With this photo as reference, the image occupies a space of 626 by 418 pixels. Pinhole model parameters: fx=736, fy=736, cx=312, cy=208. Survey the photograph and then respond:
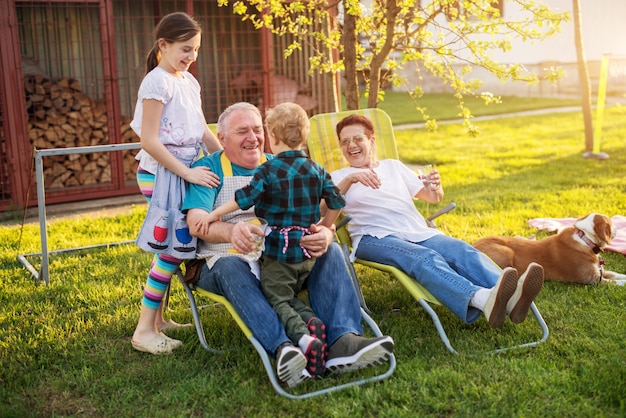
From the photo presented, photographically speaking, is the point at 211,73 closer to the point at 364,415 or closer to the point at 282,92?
the point at 282,92

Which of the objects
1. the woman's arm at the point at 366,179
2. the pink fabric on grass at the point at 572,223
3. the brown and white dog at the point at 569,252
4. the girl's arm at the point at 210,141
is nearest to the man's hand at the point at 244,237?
the girl's arm at the point at 210,141

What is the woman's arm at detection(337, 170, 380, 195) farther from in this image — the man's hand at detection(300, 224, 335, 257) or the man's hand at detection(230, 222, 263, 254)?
the man's hand at detection(230, 222, 263, 254)

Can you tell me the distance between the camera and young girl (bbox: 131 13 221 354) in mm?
3525

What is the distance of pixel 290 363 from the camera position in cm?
305

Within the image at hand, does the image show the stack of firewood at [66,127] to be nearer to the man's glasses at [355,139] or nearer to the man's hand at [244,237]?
the man's glasses at [355,139]

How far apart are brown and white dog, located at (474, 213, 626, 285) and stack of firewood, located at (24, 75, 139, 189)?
465 cm

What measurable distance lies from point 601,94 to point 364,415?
7.15 meters

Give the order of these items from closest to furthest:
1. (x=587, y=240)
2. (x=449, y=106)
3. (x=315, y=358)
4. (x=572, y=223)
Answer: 1. (x=315, y=358)
2. (x=587, y=240)
3. (x=572, y=223)
4. (x=449, y=106)

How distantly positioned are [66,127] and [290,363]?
5.42m

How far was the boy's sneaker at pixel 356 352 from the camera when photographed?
10.5ft

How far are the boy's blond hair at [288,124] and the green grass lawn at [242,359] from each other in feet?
3.48

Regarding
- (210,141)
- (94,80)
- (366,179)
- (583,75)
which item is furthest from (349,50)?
(583,75)

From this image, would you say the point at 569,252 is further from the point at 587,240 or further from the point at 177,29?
the point at 177,29

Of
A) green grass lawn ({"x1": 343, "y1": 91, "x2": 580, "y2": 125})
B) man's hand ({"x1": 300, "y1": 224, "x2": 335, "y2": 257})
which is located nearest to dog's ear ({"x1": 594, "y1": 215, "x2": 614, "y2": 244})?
man's hand ({"x1": 300, "y1": 224, "x2": 335, "y2": 257})
